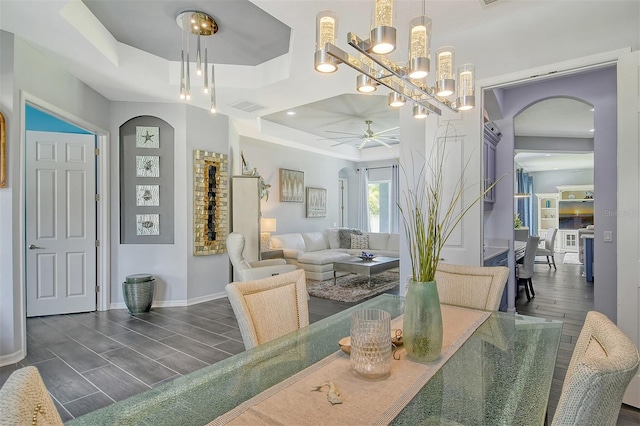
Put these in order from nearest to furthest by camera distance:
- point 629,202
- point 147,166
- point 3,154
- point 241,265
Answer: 1. point 629,202
2. point 3,154
3. point 241,265
4. point 147,166

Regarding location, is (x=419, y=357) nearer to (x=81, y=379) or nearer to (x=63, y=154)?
(x=81, y=379)

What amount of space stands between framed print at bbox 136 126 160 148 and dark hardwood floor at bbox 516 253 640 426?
192 inches

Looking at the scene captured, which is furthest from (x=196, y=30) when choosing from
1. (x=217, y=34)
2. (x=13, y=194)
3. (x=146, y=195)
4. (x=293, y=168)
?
(x=293, y=168)

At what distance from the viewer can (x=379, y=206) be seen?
9.54 meters

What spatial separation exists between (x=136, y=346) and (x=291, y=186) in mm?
4903

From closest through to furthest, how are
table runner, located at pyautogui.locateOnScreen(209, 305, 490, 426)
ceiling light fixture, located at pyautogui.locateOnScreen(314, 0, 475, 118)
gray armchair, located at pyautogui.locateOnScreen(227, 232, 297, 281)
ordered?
1. table runner, located at pyautogui.locateOnScreen(209, 305, 490, 426)
2. ceiling light fixture, located at pyautogui.locateOnScreen(314, 0, 475, 118)
3. gray armchair, located at pyautogui.locateOnScreen(227, 232, 297, 281)

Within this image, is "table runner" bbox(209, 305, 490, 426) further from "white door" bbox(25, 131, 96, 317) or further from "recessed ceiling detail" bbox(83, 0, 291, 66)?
"white door" bbox(25, 131, 96, 317)

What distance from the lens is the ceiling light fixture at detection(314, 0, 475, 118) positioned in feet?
4.38

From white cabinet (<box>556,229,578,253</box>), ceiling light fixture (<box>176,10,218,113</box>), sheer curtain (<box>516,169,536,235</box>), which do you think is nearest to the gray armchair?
ceiling light fixture (<box>176,10,218,113</box>)

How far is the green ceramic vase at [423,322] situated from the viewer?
1.22 meters

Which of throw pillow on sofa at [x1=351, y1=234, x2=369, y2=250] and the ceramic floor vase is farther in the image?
throw pillow on sofa at [x1=351, y1=234, x2=369, y2=250]

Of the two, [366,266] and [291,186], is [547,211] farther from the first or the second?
[366,266]

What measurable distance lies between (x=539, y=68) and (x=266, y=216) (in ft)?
17.7

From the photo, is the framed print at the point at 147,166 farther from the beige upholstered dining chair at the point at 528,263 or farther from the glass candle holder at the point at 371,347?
the beige upholstered dining chair at the point at 528,263
